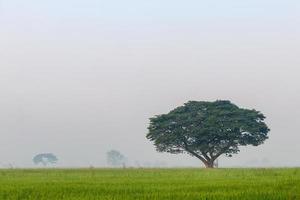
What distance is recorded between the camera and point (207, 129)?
65.1 m

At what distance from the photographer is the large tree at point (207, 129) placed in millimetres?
65938

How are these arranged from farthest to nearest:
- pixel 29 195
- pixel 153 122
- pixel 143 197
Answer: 1. pixel 153 122
2. pixel 29 195
3. pixel 143 197

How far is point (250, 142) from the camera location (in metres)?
66.6

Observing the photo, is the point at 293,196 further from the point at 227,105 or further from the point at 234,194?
the point at 227,105

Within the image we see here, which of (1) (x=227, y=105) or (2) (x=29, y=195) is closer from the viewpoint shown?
(2) (x=29, y=195)

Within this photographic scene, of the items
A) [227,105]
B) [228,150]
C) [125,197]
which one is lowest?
[125,197]

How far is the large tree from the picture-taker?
65938 millimetres

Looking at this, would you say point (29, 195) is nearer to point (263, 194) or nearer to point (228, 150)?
point (263, 194)

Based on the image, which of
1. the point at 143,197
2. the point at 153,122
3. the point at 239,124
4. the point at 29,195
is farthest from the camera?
the point at 153,122

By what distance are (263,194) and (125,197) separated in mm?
4366

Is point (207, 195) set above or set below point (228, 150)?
below

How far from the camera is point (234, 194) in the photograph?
16.2 m

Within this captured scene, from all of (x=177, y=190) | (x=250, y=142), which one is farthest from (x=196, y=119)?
(x=177, y=190)

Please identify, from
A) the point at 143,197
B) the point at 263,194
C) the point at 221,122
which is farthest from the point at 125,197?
the point at 221,122
